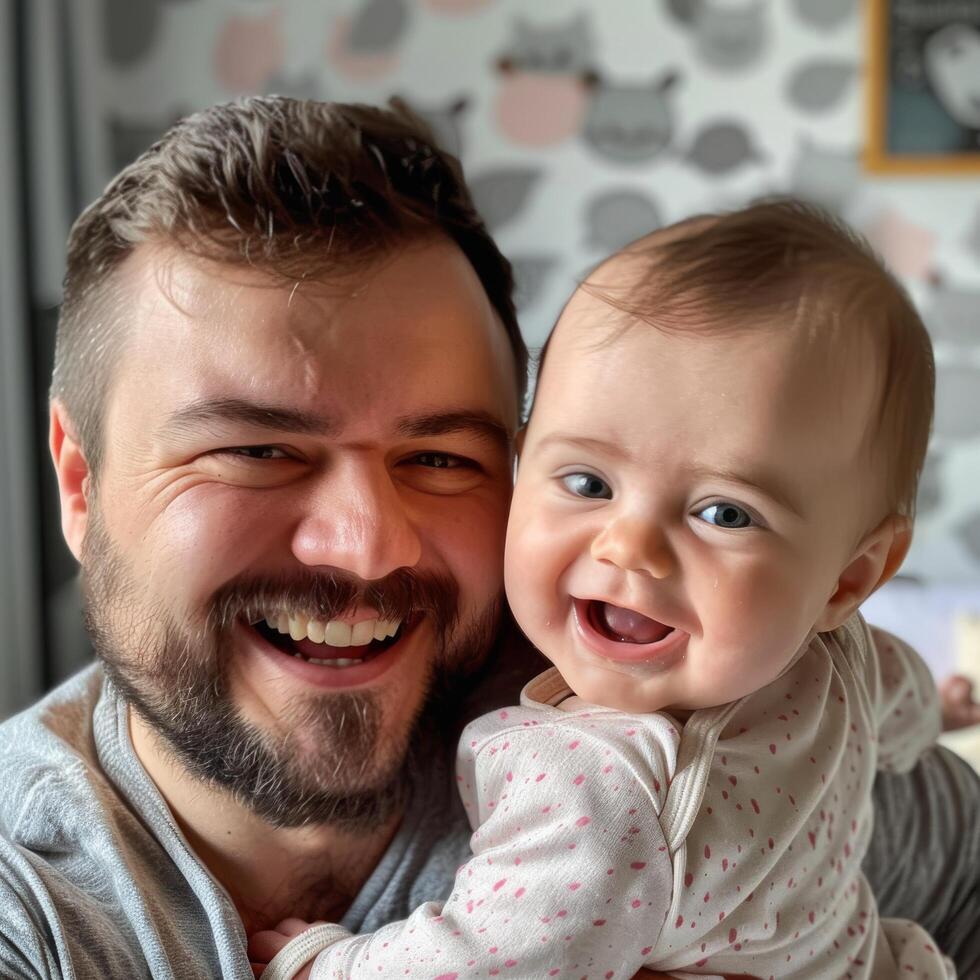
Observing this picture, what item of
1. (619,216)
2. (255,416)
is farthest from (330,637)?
(619,216)

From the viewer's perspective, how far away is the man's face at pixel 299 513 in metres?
1.07

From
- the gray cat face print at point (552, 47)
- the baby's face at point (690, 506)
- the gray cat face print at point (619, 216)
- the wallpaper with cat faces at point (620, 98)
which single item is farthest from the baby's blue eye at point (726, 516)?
the gray cat face print at point (552, 47)

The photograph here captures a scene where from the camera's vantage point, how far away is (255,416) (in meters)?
1.07

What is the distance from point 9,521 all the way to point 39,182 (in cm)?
83

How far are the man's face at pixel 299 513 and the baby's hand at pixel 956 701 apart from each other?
0.58m

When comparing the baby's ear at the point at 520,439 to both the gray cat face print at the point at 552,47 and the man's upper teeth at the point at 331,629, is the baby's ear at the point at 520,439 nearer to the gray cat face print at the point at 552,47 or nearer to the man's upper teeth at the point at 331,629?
the man's upper teeth at the point at 331,629

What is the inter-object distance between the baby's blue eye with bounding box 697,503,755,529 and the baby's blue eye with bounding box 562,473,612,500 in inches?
2.9

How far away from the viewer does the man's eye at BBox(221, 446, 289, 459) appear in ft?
3.60

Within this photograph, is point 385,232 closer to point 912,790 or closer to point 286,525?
point 286,525

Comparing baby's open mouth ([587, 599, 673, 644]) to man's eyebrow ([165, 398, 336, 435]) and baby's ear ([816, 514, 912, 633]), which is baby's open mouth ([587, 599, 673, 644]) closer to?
baby's ear ([816, 514, 912, 633])

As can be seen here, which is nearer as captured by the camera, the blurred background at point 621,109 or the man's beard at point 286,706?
the man's beard at point 286,706

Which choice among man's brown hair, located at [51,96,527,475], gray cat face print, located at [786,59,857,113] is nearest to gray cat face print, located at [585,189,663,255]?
gray cat face print, located at [786,59,857,113]

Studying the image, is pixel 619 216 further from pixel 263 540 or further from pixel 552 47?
pixel 263 540

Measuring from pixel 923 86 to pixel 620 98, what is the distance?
814 millimetres
